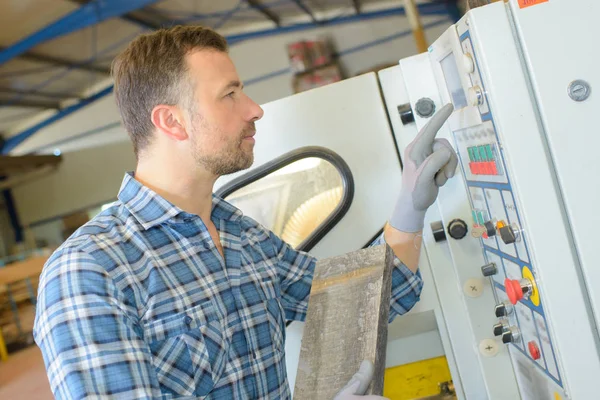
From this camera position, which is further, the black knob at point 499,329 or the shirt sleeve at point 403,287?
the shirt sleeve at point 403,287

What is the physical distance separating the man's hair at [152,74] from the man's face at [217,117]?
3 centimetres

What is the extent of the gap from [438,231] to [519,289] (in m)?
0.37

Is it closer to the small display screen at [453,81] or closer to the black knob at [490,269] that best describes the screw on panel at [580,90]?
the small display screen at [453,81]

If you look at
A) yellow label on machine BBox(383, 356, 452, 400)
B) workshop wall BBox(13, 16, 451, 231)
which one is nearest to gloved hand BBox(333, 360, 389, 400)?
yellow label on machine BBox(383, 356, 452, 400)

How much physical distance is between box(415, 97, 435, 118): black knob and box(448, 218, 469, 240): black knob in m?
0.26

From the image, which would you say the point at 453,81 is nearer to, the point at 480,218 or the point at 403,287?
the point at 480,218

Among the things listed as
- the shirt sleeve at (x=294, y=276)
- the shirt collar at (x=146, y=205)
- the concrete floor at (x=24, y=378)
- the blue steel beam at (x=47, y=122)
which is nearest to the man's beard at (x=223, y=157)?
the shirt collar at (x=146, y=205)

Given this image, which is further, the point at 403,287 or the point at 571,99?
the point at 403,287

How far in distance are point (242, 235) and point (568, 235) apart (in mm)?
685

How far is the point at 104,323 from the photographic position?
91cm

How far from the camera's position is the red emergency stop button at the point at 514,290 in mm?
962

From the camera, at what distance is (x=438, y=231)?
1.32 meters

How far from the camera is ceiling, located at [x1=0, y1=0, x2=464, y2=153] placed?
A: 19.7 ft

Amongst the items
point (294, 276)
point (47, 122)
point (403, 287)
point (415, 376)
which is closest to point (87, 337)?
point (294, 276)
